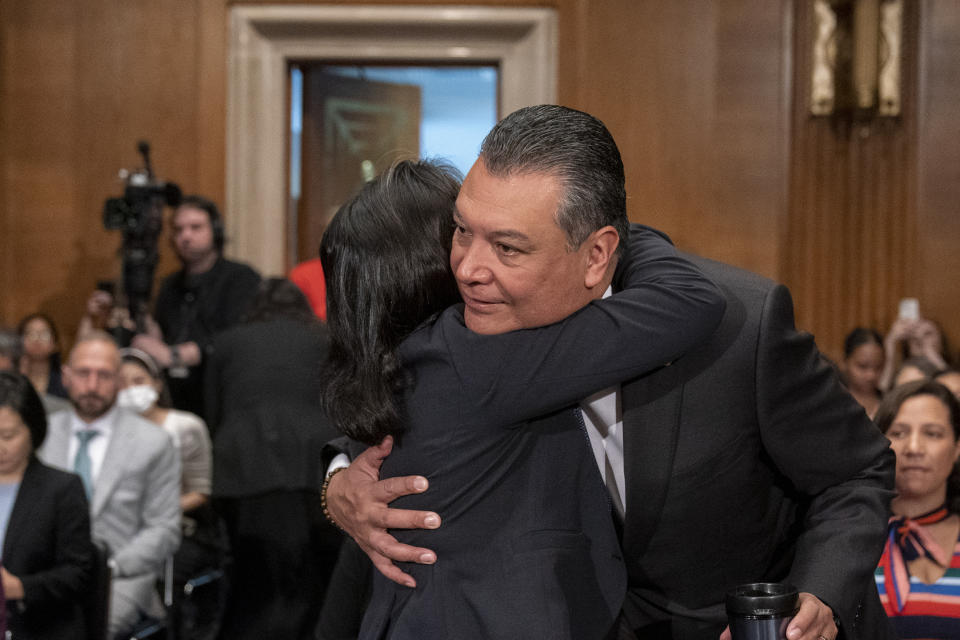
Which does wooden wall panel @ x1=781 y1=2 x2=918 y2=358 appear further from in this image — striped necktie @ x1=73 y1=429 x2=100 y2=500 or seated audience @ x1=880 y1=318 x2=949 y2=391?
striped necktie @ x1=73 y1=429 x2=100 y2=500

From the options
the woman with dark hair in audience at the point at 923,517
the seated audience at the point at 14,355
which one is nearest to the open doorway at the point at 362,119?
the seated audience at the point at 14,355

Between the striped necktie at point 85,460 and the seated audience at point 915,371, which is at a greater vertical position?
the seated audience at point 915,371

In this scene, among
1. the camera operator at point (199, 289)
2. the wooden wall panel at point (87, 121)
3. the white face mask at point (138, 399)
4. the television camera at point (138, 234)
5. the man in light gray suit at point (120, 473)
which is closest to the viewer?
the man in light gray suit at point (120, 473)

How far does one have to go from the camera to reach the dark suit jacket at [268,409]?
4590mm

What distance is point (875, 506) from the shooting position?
1.90m

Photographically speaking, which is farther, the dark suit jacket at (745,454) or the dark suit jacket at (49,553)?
the dark suit jacket at (49,553)

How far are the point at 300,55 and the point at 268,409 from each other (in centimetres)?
322

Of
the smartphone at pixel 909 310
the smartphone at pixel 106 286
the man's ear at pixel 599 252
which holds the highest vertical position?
the man's ear at pixel 599 252

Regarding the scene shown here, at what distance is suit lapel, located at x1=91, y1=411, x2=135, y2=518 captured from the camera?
4418 mm

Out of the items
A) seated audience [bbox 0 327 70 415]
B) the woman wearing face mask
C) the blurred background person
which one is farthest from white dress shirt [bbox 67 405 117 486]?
seated audience [bbox 0 327 70 415]

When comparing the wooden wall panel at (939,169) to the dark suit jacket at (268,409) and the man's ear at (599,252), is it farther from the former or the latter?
the man's ear at (599,252)

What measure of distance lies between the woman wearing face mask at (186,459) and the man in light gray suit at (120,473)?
270mm

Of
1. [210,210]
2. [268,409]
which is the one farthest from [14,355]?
[268,409]

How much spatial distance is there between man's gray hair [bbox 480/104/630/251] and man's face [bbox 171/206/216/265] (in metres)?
4.49
